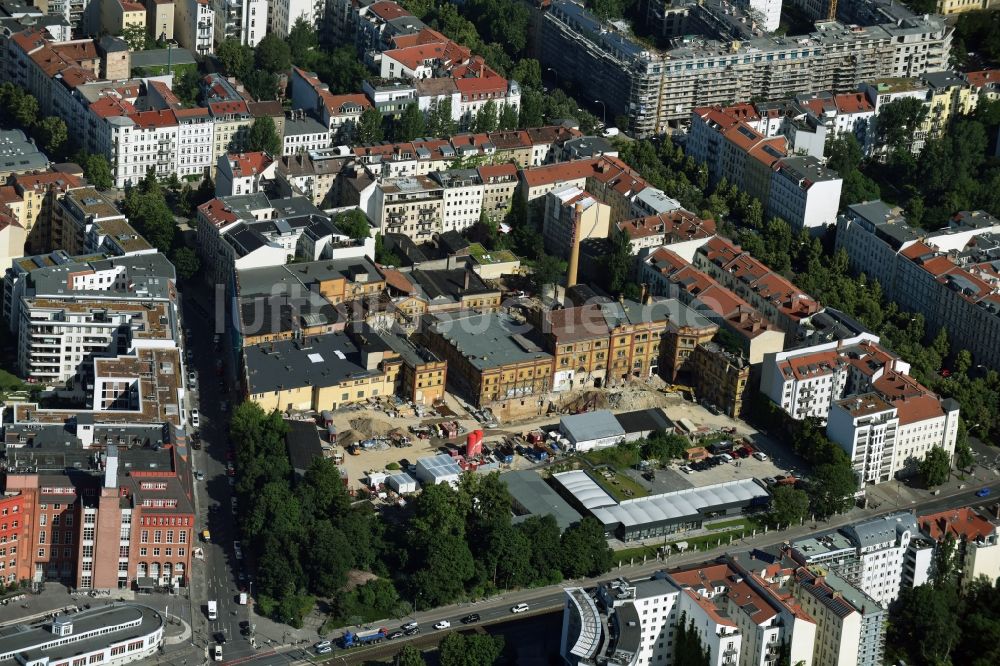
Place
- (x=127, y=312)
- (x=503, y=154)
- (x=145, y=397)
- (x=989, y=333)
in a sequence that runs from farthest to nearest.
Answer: (x=503, y=154)
(x=989, y=333)
(x=127, y=312)
(x=145, y=397)

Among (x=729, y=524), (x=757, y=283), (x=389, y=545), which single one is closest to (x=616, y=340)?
(x=757, y=283)

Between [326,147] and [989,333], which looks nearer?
[989,333]

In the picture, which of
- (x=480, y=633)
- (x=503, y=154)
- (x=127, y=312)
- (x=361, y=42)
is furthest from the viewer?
(x=361, y=42)

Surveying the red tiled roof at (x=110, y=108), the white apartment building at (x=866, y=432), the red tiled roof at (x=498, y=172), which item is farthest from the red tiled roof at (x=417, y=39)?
the white apartment building at (x=866, y=432)

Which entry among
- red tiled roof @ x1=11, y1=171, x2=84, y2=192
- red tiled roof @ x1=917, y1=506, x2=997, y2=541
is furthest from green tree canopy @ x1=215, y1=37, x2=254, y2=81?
red tiled roof @ x1=917, y1=506, x2=997, y2=541

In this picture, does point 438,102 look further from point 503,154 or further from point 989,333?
point 989,333

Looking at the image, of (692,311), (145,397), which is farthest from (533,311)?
(145,397)

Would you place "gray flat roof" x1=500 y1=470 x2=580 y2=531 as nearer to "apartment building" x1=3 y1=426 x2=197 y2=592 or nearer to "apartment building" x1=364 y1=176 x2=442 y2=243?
"apartment building" x1=3 y1=426 x2=197 y2=592

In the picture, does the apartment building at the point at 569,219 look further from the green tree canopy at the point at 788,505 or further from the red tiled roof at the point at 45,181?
the red tiled roof at the point at 45,181
